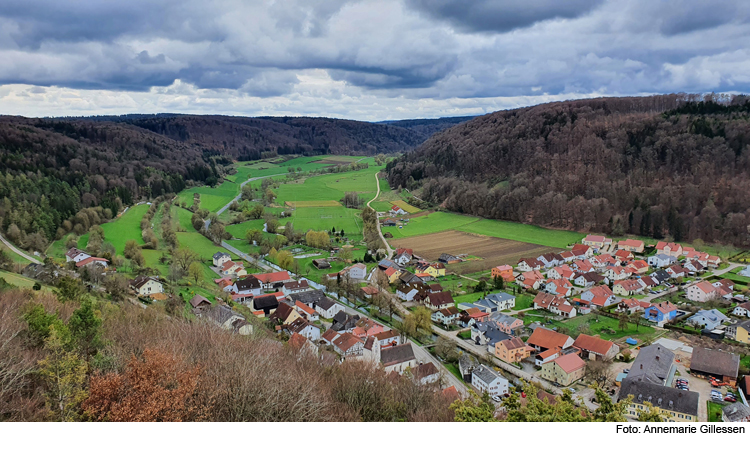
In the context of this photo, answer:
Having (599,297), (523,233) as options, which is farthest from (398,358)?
(523,233)

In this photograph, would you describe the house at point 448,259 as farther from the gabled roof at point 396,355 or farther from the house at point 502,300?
the gabled roof at point 396,355

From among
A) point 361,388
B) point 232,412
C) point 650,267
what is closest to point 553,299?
point 650,267

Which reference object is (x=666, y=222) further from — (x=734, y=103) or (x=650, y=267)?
→ (x=734, y=103)

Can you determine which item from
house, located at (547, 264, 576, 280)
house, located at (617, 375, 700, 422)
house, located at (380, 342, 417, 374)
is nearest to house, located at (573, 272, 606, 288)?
house, located at (547, 264, 576, 280)

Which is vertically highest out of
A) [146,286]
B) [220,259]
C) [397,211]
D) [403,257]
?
[397,211]

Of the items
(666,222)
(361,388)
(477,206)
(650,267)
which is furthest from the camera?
(477,206)

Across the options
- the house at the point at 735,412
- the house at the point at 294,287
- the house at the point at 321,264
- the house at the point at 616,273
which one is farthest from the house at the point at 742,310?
the house at the point at 321,264

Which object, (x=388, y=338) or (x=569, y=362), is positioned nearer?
(x=569, y=362)

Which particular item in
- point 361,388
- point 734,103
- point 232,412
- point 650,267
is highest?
point 734,103

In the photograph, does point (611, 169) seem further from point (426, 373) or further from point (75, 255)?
point (75, 255)
